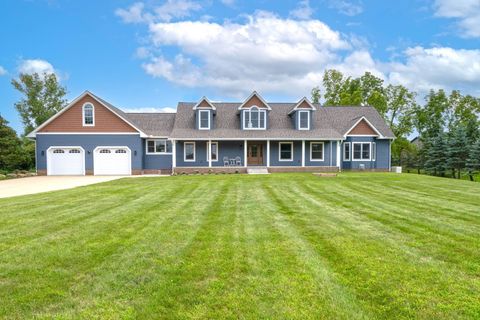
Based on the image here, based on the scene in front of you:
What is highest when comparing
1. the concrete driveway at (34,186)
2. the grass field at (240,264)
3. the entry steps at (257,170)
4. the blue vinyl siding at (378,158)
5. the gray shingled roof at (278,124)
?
the gray shingled roof at (278,124)

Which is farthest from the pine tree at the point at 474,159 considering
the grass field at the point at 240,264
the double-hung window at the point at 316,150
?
Answer: the grass field at the point at 240,264

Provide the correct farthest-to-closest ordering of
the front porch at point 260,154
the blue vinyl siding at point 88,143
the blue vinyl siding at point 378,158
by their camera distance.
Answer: the blue vinyl siding at point 378,158
the front porch at point 260,154
the blue vinyl siding at point 88,143

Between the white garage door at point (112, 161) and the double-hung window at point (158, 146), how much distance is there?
7.29 feet

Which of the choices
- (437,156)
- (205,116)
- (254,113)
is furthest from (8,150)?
(437,156)

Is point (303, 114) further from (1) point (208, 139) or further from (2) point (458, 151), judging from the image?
(2) point (458, 151)

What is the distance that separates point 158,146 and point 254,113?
347 inches

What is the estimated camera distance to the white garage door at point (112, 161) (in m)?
25.0

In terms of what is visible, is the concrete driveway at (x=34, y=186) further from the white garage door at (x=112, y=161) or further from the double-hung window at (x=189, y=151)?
the double-hung window at (x=189, y=151)

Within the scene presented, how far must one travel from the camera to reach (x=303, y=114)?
27469mm

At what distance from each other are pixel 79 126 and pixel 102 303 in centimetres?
2431

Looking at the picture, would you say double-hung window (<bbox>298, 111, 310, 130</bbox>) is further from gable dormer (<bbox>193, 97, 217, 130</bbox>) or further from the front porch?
gable dormer (<bbox>193, 97, 217, 130</bbox>)

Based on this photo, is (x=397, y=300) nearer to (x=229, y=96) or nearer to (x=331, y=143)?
(x=331, y=143)

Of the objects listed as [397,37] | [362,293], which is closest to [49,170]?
[362,293]

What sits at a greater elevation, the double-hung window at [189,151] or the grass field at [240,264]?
the double-hung window at [189,151]
